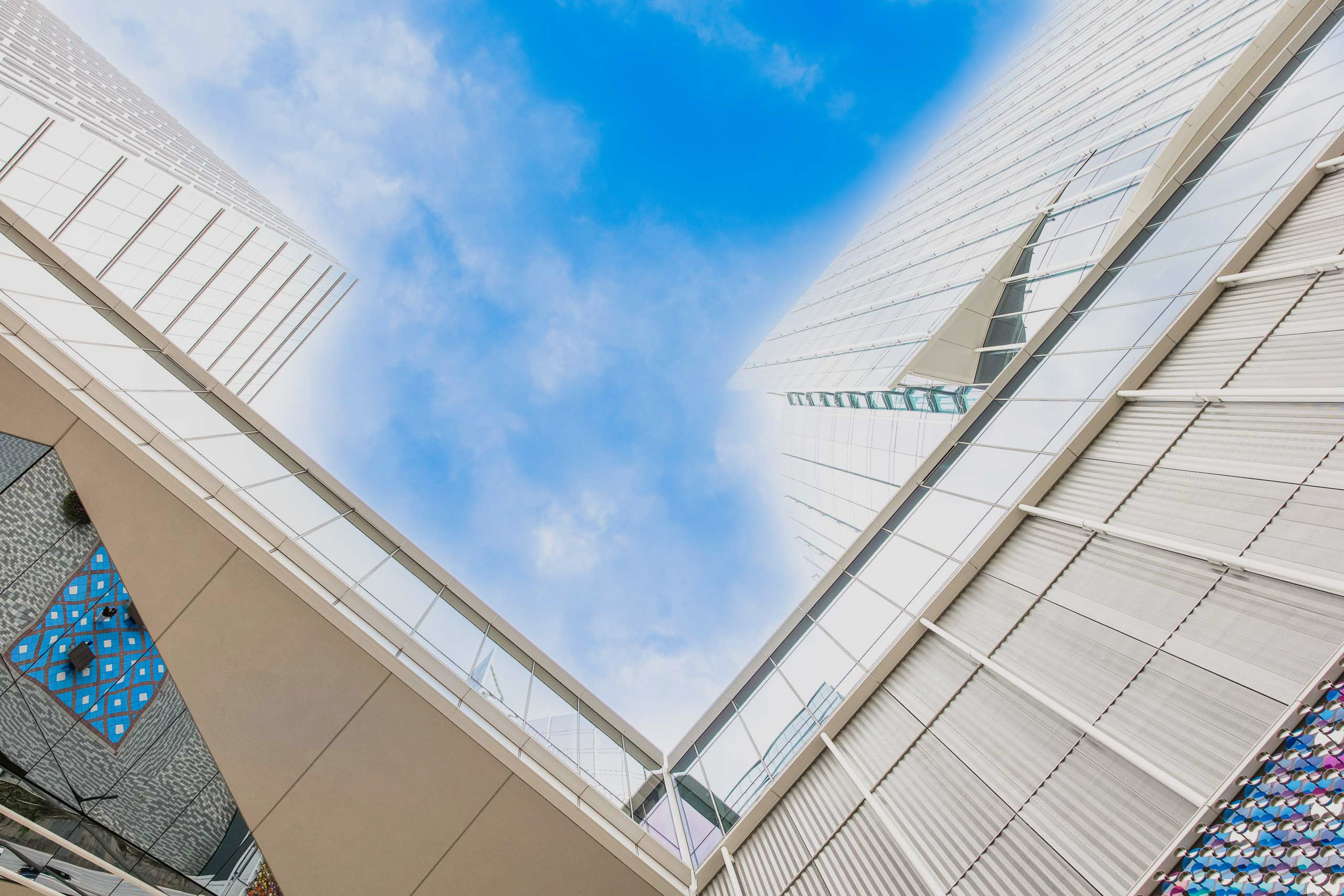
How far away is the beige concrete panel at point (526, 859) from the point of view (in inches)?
374

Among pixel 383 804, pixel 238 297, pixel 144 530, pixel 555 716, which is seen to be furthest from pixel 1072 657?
pixel 238 297

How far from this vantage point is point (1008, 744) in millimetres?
8445

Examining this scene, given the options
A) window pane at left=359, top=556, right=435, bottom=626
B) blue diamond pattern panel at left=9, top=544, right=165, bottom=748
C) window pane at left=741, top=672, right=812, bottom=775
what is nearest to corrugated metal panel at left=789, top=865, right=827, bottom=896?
window pane at left=741, top=672, right=812, bottom=775

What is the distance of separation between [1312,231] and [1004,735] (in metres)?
8.74

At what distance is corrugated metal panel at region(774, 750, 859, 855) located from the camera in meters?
10.0

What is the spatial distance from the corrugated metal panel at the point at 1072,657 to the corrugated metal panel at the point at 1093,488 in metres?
1.75

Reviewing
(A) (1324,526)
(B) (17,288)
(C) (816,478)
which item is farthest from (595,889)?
(C) (816,478)

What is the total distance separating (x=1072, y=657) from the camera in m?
8.44

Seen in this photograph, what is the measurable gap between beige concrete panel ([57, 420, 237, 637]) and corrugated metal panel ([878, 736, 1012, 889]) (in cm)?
1066

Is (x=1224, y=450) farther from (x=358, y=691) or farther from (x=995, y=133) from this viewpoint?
(x=995, y=133)

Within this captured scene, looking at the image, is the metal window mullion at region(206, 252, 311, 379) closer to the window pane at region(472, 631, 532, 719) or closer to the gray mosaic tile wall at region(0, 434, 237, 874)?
the window pane at region(472, 631, 532, 719)

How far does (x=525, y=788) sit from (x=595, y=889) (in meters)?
1.98

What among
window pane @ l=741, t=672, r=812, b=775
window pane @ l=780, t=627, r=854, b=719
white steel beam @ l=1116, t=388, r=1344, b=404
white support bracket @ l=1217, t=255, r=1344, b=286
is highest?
white support bracket @ l=1217, t=255, r=1344, b=286

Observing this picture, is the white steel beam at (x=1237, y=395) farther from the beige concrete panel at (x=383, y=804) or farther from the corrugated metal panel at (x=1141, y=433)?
the beige concrete panel at (x=383, y=804)
